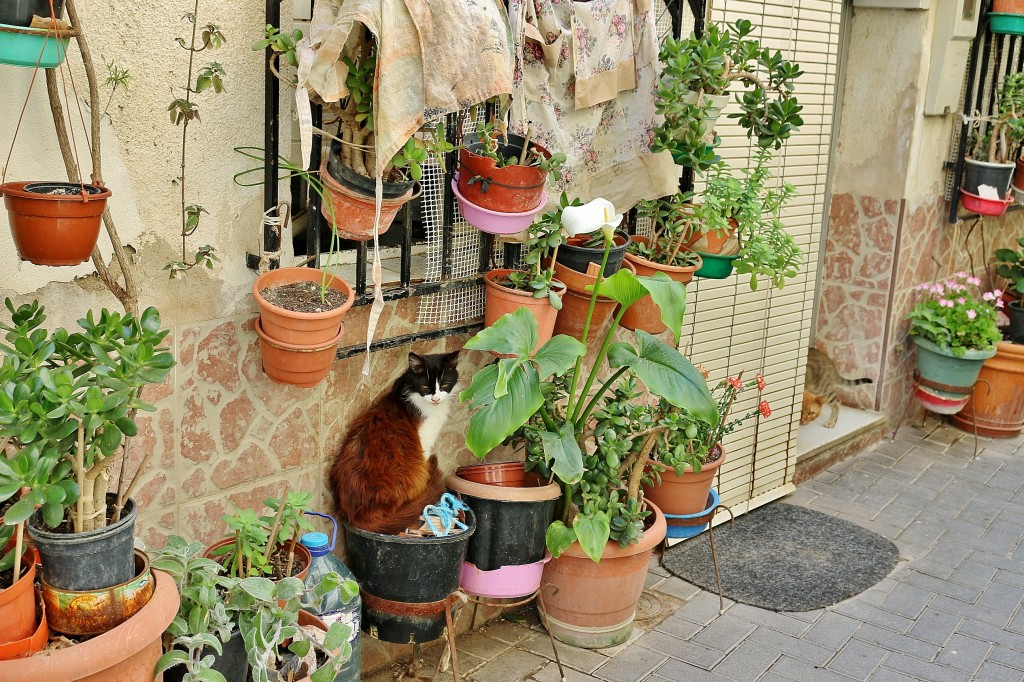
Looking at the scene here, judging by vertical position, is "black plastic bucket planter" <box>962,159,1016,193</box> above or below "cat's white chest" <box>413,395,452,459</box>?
above

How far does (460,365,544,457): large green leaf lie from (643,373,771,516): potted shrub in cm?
74

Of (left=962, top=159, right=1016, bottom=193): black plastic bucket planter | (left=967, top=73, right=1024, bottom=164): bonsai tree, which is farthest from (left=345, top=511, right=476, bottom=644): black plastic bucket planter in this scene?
(left=967, top=73, right=1024, bottom=164): bonsai tree

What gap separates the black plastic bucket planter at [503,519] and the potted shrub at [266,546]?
717 millimetres

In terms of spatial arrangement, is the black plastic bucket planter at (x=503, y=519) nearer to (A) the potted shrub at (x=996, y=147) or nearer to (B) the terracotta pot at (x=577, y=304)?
(B) the terracotta pot at (x=577, y=304)

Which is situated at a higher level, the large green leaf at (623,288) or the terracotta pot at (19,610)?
the large green leaf at (623,288)

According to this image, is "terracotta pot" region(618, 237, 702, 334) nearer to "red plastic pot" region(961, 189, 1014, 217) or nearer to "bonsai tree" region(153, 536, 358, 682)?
"bonsai tree" region(153, 536, 358, 682)

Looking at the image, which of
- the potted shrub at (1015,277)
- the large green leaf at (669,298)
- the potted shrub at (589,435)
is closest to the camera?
the potted shrub at (589,435)

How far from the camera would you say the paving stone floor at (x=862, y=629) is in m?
3.63

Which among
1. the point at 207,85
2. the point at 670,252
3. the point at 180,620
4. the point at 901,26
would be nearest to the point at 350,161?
the point at 207,85

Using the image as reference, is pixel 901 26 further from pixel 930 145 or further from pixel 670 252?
pixel 670 252

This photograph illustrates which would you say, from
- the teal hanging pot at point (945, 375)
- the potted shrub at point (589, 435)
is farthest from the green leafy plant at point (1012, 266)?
the potted shrub at point (589, 435)

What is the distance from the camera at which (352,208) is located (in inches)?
108

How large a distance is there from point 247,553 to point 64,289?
0.78m

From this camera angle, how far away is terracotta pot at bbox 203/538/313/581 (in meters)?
2.69
